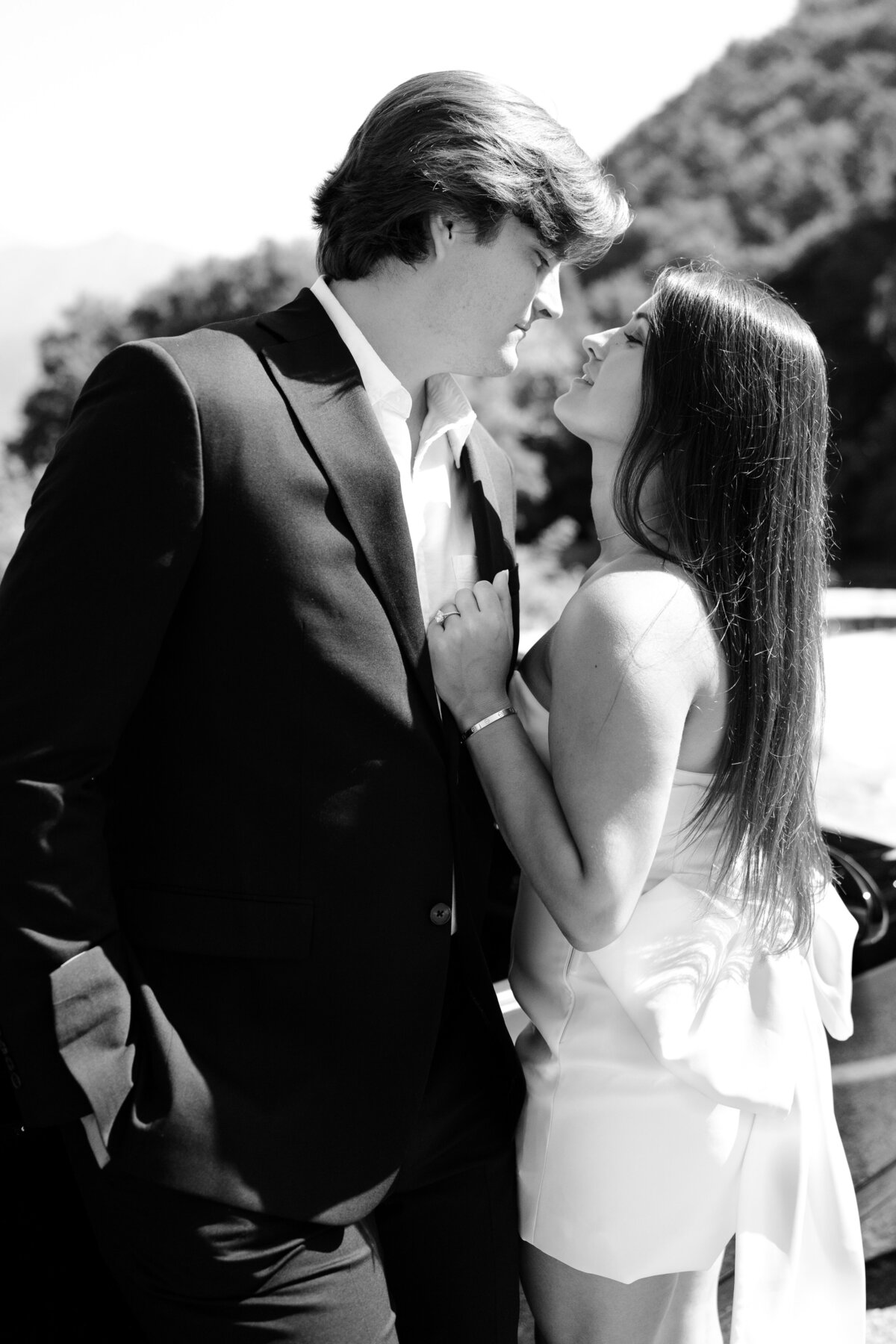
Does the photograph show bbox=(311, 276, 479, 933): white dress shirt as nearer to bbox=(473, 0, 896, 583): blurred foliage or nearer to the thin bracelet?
the thin bracelet

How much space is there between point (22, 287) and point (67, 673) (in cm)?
6950

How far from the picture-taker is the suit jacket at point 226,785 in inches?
53.9

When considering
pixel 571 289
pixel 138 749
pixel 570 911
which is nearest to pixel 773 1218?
pixel 570 911

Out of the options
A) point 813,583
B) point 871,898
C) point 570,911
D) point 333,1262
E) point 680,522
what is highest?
point 680,522

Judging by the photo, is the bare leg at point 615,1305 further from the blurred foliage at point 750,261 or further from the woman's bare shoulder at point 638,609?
the blurred foliage at point 750,261

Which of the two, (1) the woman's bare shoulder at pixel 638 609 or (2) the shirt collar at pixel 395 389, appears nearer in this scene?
(1) the woman's bare shoulder at pixel 638 609

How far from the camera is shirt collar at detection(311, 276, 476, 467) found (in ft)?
5.61

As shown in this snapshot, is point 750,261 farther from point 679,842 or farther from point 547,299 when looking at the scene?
point 679,842

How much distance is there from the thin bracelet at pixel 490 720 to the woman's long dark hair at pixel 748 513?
30cm

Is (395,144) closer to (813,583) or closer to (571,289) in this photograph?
(813,583)

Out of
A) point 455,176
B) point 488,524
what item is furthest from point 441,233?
point 488,524

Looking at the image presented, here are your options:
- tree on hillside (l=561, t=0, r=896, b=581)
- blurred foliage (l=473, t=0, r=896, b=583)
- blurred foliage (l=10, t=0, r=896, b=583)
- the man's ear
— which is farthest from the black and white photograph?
tree on hillside (l=561, t=0, r=896, b=581)

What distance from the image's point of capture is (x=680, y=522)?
1686 mm

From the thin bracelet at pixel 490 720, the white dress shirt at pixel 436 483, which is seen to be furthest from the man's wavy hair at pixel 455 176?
the thin bracelet at pixel 490 720
